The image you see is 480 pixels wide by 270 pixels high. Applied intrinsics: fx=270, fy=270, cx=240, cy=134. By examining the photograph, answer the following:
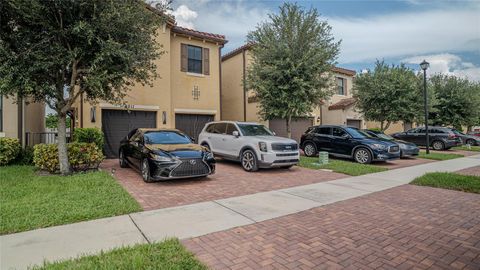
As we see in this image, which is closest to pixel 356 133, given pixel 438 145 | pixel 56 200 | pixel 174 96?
pixel 174 96

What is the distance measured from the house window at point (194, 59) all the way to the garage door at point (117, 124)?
3.92 m

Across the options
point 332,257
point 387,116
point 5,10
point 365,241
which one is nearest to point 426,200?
point 365,241

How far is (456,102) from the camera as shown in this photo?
82.3 feet

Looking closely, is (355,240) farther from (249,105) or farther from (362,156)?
(249,105)

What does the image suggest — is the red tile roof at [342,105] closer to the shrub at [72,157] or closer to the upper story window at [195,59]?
the upper story window at [195,59]

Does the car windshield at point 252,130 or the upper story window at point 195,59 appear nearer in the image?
the car windshield at point 252,130

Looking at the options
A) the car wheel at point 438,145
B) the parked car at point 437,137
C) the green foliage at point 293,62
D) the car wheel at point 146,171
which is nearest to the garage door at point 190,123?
the green foliage at point 293,62

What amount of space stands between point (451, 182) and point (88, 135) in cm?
1319

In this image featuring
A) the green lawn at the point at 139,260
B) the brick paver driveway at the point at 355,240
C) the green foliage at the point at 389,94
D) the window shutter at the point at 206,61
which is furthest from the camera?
the green foliage at the point at 389,94

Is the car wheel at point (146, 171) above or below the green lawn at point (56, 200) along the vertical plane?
above

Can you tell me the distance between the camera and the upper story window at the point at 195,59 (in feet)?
50.2

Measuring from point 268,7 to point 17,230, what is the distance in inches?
508

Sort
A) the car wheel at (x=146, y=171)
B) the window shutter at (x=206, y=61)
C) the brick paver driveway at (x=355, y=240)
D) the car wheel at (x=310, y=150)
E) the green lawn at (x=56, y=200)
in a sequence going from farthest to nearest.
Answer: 1. the window shutter at (x=206, y=61)
2. the car wheel at (x=310, y=150)
3. the car wheel at (x=146, y=171)
4. the green lawn at (x=56, y=200)
5. the brick paver driveway at (x=355, y=240)

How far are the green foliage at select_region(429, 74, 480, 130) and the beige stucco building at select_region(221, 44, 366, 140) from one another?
8.93 m
